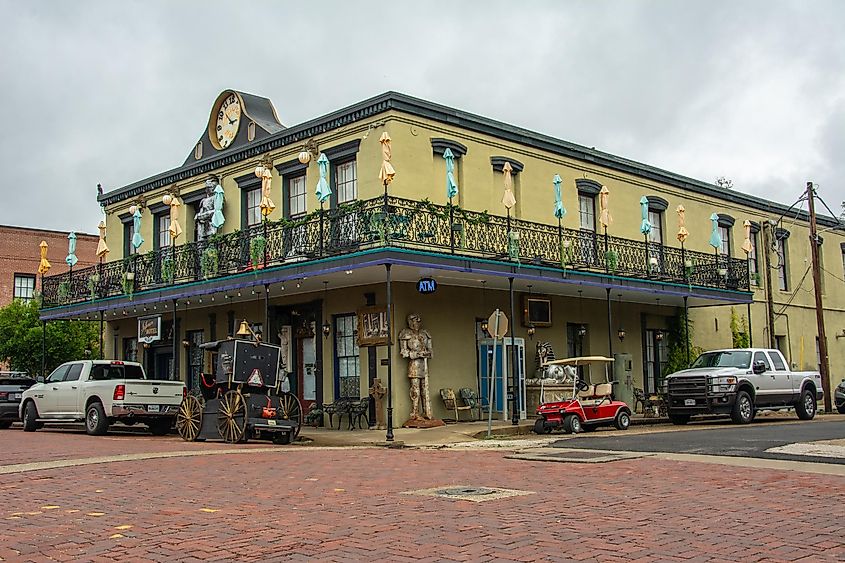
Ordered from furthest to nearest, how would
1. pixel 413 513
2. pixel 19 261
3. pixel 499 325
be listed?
pixel 19 261 → pixel 499 325 → pixel 413 513

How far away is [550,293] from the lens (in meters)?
24.0

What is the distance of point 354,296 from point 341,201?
2.37 meters

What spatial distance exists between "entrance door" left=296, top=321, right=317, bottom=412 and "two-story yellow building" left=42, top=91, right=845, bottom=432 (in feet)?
0.18

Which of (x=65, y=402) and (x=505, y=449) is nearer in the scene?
(x=505, y=449)

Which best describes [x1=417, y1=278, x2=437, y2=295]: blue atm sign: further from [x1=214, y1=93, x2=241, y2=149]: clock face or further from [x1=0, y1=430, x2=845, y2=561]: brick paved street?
[x1=214, y1=93, x2=241, y2=149]: clock face

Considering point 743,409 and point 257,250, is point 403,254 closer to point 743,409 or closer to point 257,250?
point 257,250

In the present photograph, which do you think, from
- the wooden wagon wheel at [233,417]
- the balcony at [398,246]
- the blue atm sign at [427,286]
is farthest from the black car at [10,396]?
the blue atm sign at [427,286]

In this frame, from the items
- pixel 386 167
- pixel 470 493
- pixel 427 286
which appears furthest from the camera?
pixel 427 286

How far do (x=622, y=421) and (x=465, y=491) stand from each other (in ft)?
34.7

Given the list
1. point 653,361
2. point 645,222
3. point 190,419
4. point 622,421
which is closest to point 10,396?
point 190,419

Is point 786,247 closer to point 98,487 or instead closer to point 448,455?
point 448,455

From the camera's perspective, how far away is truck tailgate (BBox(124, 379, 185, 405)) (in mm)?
19312

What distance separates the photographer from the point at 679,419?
72.4 feet

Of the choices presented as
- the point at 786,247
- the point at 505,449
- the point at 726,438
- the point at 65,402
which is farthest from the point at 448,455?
the point at 786,247
